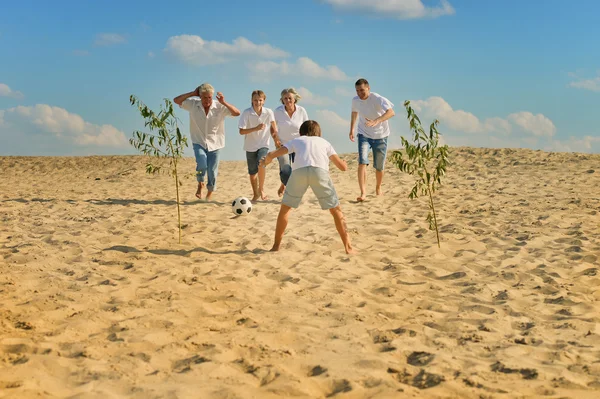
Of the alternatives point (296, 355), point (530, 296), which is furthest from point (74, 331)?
point (530, 296)

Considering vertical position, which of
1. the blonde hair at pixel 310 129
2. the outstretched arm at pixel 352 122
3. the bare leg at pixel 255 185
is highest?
the outstretched arm at pixel 352 122

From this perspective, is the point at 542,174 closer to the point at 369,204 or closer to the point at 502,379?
the point at 369,204

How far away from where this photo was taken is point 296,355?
13.2ft

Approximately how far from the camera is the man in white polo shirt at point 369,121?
1008 centimetres

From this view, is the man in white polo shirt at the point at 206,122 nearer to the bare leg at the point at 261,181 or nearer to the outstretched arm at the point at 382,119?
the bare leg at the point at 261,181

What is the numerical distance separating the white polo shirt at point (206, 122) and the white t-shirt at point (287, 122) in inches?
37.2

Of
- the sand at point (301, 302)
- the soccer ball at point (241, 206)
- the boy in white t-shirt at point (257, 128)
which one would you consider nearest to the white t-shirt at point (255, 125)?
the boy in white t-shirt at point (257, 128)

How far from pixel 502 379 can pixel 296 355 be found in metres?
1.40

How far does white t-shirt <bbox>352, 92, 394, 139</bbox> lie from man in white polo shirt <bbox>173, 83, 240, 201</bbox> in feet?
7.30

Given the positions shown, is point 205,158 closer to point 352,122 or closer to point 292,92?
point 292,92

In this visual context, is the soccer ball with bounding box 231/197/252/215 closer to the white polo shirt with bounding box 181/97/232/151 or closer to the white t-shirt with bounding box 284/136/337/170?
the white polo shirt with bounding box 181/97/232/151

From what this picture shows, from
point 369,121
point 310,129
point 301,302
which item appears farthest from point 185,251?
point 369,121

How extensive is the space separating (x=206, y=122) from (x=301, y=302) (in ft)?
18.4

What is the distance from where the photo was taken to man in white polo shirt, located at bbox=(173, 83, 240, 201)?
991cm
